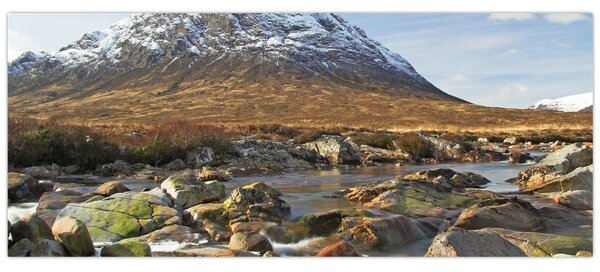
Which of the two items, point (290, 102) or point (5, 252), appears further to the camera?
point (290, 102)

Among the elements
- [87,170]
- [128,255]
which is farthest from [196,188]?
[87,170]

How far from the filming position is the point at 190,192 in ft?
38.9

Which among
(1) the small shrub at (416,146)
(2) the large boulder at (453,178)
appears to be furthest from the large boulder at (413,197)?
(1) the small shrub at (416,146)

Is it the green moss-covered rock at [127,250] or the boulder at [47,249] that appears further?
the green moss-covered rock at [127,250]

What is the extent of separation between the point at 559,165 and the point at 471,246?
9663 millimetres

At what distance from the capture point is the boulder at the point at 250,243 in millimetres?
8344

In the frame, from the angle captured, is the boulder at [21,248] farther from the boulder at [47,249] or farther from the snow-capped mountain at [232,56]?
the snow-capped mountain at [232,56]

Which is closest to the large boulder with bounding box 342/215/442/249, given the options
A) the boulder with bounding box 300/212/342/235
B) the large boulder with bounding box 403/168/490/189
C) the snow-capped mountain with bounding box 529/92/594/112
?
the boulder with bounding box 300/212/342/235

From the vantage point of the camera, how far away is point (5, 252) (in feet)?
25.6

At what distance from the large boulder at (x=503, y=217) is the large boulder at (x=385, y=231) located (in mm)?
748

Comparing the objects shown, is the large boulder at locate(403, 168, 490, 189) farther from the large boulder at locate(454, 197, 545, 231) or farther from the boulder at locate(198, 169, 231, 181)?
the boulder at locate(198, 169, 231, 181)

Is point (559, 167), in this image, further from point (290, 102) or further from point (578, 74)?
point (290, 102)
